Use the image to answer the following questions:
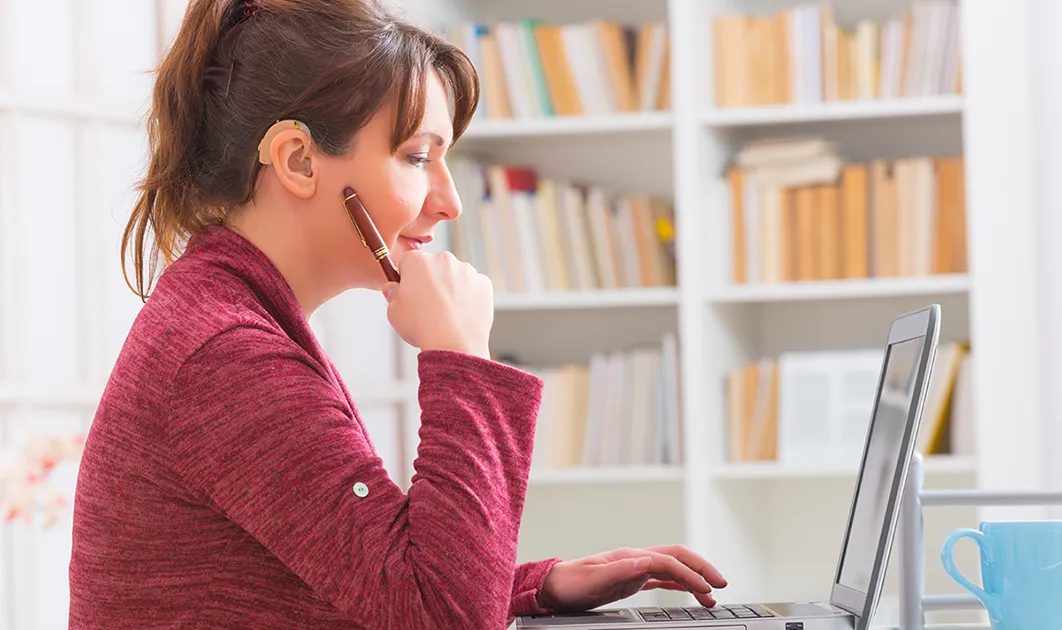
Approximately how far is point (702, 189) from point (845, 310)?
0.49 meters

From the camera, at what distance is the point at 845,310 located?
3053 mm

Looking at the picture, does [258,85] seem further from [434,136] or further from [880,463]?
[880,463]

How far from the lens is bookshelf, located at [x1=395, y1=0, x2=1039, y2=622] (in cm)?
271

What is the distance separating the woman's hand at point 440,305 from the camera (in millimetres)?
1039

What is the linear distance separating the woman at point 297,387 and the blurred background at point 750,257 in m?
1.38

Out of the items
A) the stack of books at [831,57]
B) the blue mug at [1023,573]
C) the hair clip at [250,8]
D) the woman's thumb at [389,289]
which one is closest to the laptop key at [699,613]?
the blue mug at [1023,573]

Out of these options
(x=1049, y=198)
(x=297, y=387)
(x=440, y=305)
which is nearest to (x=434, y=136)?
(x=440, y=305)

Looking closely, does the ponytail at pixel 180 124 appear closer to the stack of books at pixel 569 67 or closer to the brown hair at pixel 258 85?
the brown hair at pixel 258 85

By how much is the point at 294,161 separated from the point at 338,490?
0.31 meters

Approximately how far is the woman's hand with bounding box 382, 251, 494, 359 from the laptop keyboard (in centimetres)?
28

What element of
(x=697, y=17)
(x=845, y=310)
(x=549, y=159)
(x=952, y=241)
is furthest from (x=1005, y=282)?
(x=549, y=159)

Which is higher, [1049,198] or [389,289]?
[1049,198]

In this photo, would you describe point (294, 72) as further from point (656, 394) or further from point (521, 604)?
point (656, 394)

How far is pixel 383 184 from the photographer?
1.10 meters
